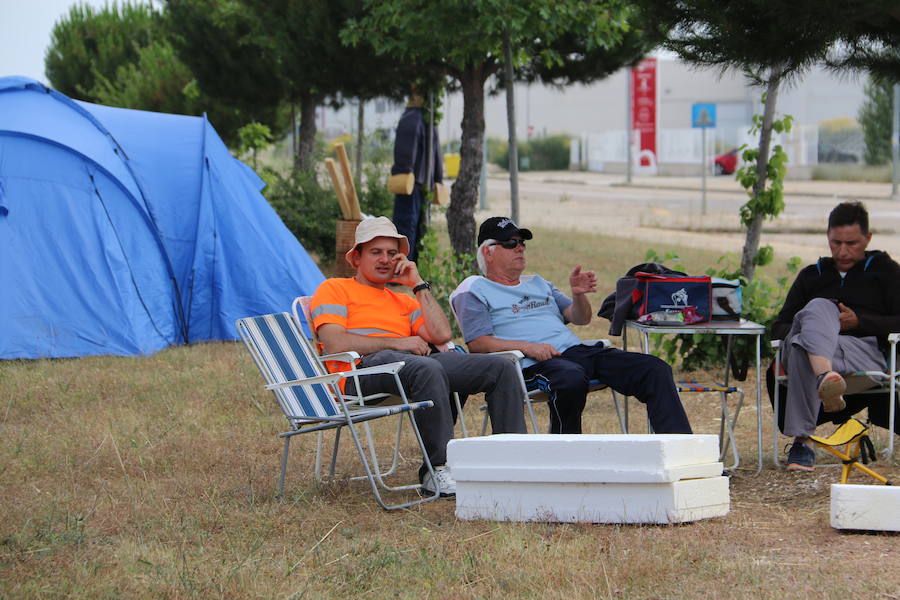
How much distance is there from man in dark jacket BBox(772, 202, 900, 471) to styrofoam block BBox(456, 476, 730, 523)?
0.90m

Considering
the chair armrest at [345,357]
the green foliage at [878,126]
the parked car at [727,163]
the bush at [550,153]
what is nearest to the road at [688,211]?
the parked car at [727,163]

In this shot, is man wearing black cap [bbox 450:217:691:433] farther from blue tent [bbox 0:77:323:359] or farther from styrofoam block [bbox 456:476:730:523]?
blue tent [bbox 0:77:323:359]

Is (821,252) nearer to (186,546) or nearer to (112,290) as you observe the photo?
(112,290)

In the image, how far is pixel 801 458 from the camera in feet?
16.8

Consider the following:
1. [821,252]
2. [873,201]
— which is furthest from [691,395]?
[873,201]

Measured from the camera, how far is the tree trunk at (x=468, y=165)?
11820 millimetres

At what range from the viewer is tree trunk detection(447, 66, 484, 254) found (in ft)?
38.8

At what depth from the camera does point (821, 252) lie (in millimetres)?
15734

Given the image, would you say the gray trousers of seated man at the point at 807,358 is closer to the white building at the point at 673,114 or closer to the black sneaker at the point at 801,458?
the black sneaker at the point at 801,458

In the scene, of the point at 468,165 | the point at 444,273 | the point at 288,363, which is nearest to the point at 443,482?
the point at 288,363

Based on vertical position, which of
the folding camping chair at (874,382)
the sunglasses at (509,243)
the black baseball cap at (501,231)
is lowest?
the folding camping chair at (874,382)

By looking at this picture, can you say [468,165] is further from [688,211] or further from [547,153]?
[547,153]

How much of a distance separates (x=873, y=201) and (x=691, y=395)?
68.4 ft

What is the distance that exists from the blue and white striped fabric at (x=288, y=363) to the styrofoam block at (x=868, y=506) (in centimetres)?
194
